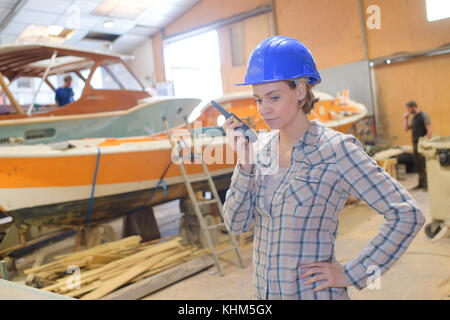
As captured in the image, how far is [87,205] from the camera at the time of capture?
3.86m

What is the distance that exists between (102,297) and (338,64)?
250 cm

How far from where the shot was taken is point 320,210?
1.04 meters

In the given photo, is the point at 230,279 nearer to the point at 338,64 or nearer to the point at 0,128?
the point at 338,64

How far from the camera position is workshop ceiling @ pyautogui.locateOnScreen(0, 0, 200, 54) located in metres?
8.09

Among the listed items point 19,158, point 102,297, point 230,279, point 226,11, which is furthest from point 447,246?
point 19,158

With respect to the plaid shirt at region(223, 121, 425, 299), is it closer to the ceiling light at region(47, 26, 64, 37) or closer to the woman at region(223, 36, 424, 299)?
the woman at region(223, 36, 424, 299)

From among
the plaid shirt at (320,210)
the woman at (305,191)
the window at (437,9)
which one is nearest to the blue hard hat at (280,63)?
the woman at (305,191)

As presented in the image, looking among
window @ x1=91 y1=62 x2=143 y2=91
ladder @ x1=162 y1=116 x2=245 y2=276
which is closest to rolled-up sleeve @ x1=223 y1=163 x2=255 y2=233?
ladder @ x1=162 y1=116 x2=245 y2=276

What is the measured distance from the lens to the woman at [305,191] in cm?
100

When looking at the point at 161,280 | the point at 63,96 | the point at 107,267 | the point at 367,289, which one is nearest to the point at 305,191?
the point at 367,289

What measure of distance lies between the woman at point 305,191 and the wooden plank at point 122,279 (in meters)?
2.40

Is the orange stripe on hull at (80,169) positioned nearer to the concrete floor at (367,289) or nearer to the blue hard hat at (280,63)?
the concrete floor at (367,289)

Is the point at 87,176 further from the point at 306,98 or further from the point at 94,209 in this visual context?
the point at 306,98

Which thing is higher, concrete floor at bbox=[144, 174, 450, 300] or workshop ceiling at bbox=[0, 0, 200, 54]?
workshop ceiling at bbox=[0, 0, 200, 54]
